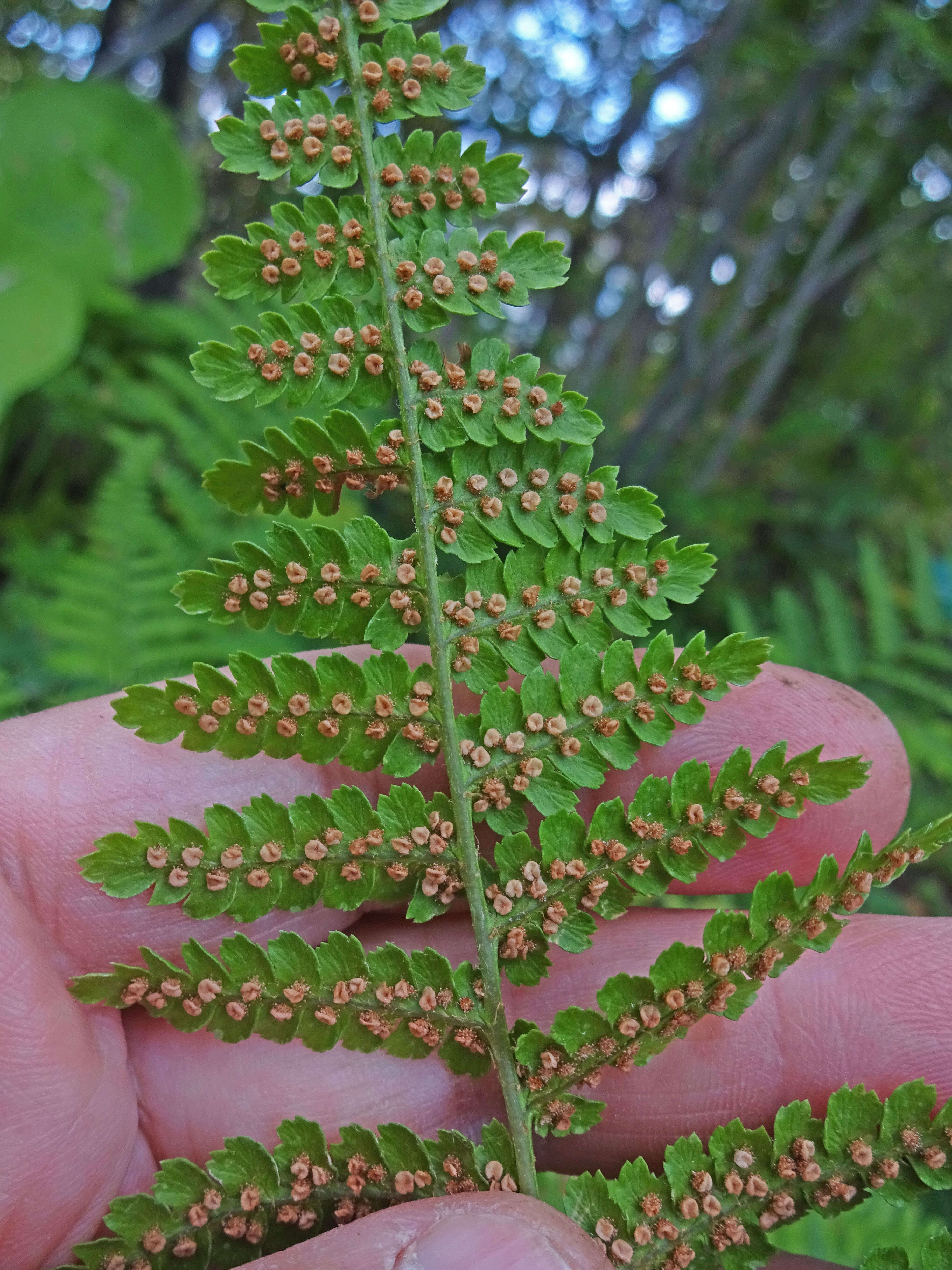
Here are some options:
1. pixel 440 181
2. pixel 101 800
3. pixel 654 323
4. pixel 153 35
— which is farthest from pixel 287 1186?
pixel 153 35

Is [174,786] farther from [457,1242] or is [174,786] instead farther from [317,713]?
[457,1242]

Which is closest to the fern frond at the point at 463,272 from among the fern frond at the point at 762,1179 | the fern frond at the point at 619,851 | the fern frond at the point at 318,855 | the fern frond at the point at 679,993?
the fern frond at the point at 318,855

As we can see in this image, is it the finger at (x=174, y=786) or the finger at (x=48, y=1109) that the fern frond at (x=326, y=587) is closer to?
the finger at (x=174, y=786)

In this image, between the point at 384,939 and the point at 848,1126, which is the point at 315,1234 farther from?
the point at 848,1126

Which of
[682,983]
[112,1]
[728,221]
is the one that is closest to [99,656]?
Answer: [682,983]

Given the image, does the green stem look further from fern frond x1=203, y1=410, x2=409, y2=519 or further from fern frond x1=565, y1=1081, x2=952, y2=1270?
fern frond x1=565, y1=1081, x2=952, y2=1270

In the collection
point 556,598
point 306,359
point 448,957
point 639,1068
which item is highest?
point 306,359

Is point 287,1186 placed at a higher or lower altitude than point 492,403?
lower
